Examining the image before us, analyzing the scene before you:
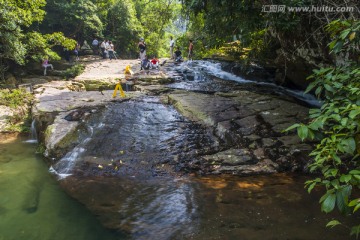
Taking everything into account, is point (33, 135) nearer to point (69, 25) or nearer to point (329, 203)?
point (329, 203)

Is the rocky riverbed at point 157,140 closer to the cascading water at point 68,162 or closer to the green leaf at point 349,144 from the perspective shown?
the cascading water at point 68,162

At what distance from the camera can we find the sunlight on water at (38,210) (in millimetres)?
4457

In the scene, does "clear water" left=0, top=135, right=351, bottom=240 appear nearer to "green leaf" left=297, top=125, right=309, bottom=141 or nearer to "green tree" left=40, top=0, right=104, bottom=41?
"green leaf" left=297, top=125, right=309, bottom=141

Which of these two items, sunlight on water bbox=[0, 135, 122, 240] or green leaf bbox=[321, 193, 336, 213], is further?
sunlight on water bbox=[0, 135, 122, 240]

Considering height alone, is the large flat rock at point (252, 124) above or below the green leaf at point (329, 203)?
below

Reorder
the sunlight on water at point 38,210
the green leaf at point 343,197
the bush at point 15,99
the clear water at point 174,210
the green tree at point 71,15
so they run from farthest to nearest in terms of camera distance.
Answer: the green tree at point 71,15 < the bush at point 15,99 < the sunlight on water at point 38,210 < the clear water at point 174,210 < the green leaf at point 343,197

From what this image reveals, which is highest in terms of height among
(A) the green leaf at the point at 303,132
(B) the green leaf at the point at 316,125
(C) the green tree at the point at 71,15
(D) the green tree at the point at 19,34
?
(C) the green tree at the point at 71,15

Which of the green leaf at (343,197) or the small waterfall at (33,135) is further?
the small waterfall at (33,135)

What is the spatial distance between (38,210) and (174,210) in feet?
8.22

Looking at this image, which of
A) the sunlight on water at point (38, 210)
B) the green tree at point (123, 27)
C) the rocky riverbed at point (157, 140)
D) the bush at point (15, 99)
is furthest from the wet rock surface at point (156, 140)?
the green tree at point (123, 27)

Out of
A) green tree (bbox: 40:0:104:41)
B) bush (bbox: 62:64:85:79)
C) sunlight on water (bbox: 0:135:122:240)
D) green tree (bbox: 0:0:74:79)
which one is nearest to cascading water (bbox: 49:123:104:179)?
sunlight on water (bbox: 0:135:122:240)

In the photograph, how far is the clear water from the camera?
13.2 feet

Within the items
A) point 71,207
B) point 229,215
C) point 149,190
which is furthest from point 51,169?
point 229,215

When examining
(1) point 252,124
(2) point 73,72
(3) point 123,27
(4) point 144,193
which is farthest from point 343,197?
(3) point 123,27
